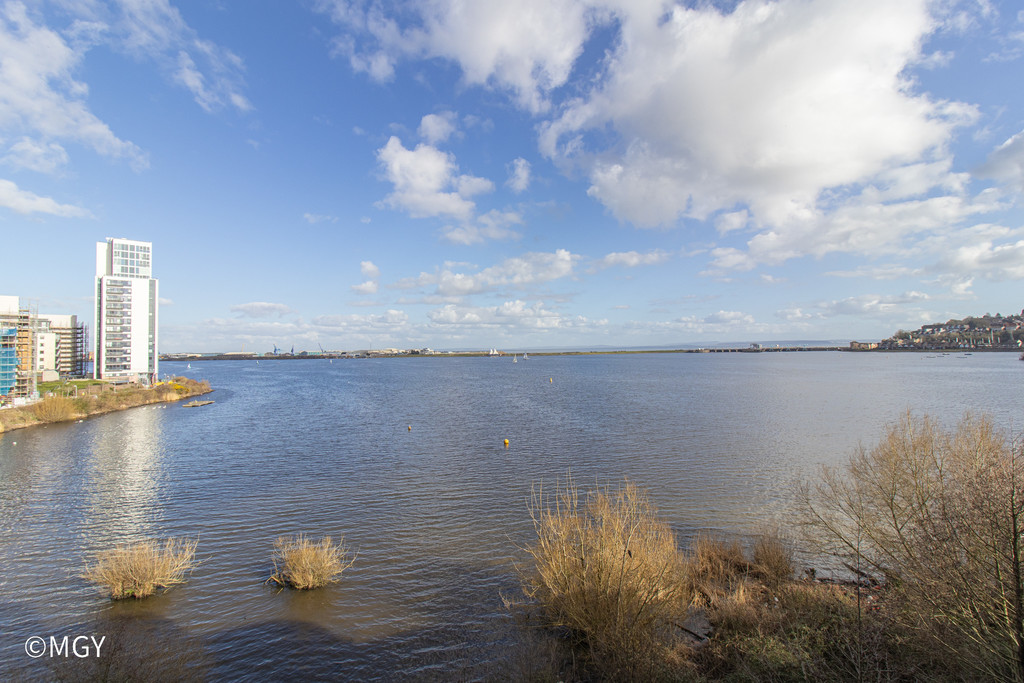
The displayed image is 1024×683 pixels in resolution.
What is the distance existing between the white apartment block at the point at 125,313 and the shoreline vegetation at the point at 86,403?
8697mm

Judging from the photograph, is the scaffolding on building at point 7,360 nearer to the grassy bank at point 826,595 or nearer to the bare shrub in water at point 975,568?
the grassy bank at point 826,595

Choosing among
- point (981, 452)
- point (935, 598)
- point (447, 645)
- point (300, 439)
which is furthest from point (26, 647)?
point (300, 439)

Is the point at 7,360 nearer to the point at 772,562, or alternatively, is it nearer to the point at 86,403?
the point at 86,403

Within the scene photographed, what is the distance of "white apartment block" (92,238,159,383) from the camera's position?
73188mm

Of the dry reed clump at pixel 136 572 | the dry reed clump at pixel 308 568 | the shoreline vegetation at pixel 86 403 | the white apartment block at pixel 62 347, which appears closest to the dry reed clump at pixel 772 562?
the dry reed clump at pixel 308 568

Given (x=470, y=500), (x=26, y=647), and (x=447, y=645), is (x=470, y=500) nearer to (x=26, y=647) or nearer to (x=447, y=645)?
(x=447, y=645)

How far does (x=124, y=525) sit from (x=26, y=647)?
28.3 ft

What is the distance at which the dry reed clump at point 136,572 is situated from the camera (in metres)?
12.6

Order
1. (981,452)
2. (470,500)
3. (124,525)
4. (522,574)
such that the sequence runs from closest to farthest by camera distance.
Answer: (981,452) < (522,574) < (124,525) < (470,500)

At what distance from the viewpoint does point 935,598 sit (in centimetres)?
715

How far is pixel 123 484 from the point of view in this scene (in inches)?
944

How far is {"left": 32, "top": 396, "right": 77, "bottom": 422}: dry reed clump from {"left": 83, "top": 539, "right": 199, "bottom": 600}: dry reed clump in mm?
42650

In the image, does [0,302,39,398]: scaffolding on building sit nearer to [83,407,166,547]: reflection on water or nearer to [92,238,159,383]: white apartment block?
[92,238,159,383]: white apartment block
